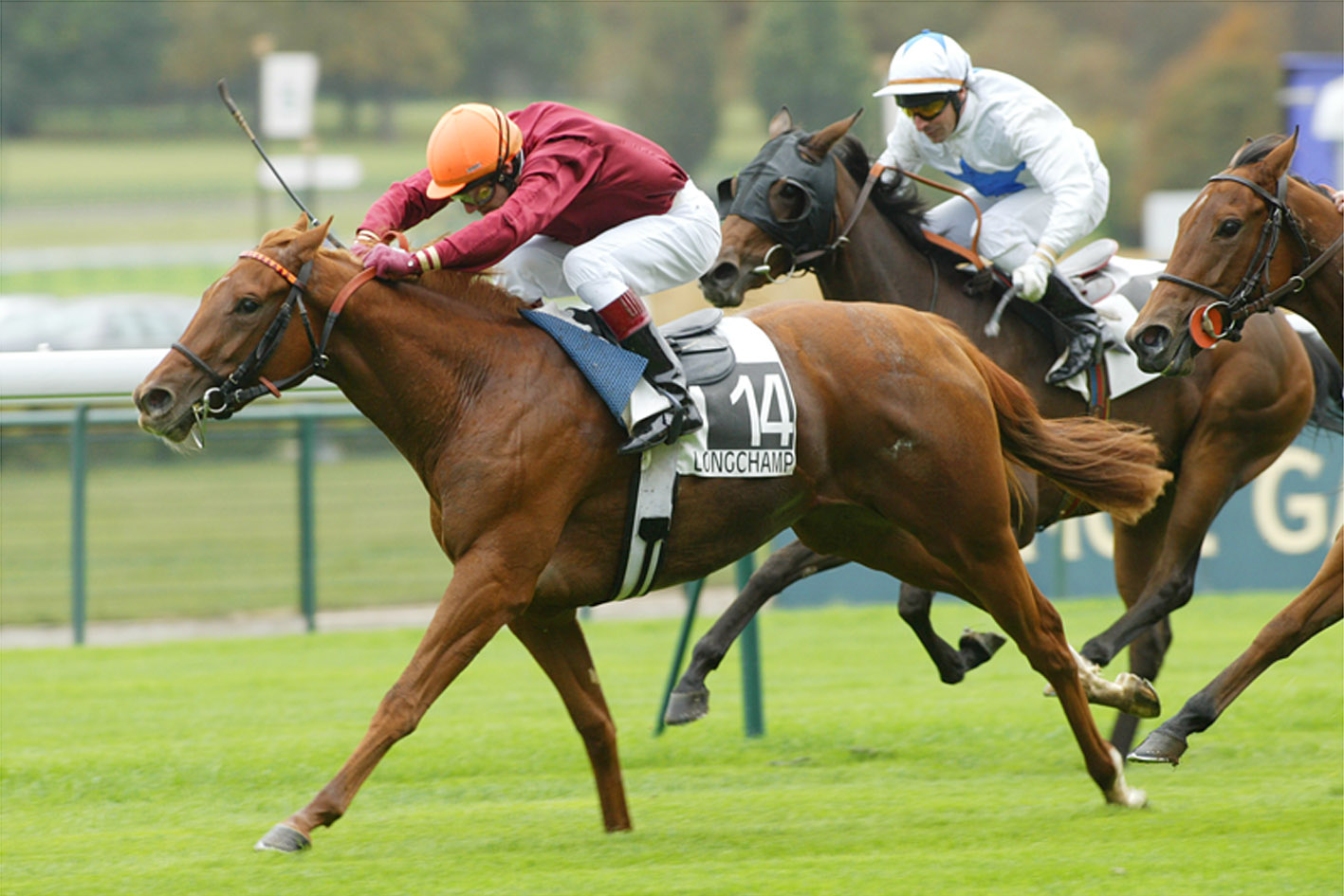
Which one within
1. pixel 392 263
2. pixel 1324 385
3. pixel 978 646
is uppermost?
pixel 392 263

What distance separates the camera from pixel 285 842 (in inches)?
168

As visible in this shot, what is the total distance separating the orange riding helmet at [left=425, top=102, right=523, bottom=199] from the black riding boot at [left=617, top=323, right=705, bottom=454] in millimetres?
617

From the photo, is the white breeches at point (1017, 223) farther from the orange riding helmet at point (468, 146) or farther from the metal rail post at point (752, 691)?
the orange riding helmet at point (468, 146)

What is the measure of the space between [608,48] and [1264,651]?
187ft

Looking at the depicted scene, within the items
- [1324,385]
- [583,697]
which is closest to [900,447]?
[583,697]

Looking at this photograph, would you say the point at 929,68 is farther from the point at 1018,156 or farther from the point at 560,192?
the point at 560,192

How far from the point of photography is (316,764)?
6.34 meters

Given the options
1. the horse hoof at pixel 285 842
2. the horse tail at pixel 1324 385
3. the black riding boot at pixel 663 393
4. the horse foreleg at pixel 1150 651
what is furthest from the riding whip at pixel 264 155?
the horse tail at pixel 1324 385

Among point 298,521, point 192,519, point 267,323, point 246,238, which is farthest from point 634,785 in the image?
point 246,238

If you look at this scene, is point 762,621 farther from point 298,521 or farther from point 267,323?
point 267,323

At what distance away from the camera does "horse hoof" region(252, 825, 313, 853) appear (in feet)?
14.0

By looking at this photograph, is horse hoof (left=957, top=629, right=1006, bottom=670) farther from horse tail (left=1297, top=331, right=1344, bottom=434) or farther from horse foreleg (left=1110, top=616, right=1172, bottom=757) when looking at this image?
horse tail (left=1297, top=331, right=1344, bottom=434)

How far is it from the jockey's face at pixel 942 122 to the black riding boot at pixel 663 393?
5.51ft

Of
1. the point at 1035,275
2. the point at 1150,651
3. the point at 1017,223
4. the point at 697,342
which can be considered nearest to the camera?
the point at 697,342
